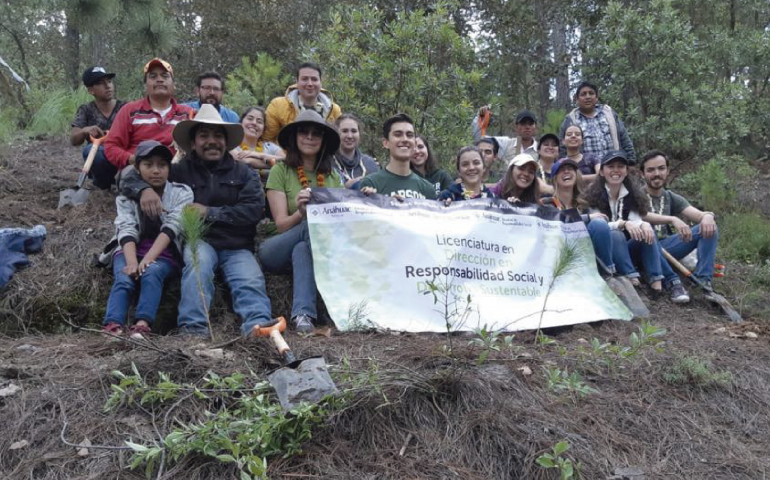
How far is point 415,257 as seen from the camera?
520cm

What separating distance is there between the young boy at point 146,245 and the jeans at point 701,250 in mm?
4711

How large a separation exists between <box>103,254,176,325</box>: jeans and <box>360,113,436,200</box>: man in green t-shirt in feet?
6.16

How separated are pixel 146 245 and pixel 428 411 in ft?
9.02

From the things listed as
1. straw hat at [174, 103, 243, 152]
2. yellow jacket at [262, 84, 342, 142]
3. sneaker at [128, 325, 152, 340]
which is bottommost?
sneaker at [128, 325, 152, 340]

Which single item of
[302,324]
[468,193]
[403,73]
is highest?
[403,73]

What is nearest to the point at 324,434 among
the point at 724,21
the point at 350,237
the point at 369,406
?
the point at 369,406

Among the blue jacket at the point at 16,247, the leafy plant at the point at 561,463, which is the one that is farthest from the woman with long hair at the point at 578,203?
the blue jacket at the point at 16,247

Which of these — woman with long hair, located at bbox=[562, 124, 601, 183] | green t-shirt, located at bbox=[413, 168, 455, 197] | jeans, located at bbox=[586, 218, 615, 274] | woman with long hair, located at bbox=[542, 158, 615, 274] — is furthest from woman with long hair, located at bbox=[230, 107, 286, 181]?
woman with long hair, located at bbox=[562, 124, 601, 183]

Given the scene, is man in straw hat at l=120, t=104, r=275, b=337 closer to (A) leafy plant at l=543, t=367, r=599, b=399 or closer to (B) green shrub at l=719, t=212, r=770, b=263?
(A) leafy plant at l=543, t=367, r=599, b=399

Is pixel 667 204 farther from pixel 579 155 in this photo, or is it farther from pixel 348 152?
pixel 348 152

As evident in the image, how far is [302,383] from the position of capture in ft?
10.5

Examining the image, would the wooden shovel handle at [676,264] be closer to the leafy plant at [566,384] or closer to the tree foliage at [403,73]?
the tree foliage at [403,73]

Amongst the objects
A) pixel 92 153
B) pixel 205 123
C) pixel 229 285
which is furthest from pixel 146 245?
pixel 92 153

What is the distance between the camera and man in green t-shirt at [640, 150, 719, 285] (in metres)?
6.45
